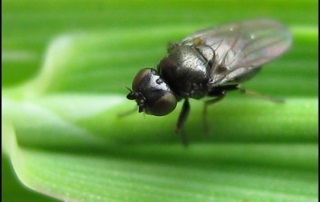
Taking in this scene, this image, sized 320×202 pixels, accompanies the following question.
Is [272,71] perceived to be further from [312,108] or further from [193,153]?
[193,153]

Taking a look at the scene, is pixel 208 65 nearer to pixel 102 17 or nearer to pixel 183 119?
pixel 183 119

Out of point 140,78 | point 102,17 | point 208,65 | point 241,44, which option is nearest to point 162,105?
point 140,78

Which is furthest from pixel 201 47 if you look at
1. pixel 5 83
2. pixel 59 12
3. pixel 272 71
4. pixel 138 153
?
pixel 5 83

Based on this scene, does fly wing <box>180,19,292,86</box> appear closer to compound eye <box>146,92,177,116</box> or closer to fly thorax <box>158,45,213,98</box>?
fly thorax <box>158,45,213,98</box>

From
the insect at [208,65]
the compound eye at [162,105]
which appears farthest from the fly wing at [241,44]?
the compound eye at [162,105]

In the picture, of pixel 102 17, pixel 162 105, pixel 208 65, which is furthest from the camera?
pixel 102 17

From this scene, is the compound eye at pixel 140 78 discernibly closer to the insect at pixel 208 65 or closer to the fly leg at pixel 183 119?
the insect at pixel 208 65
